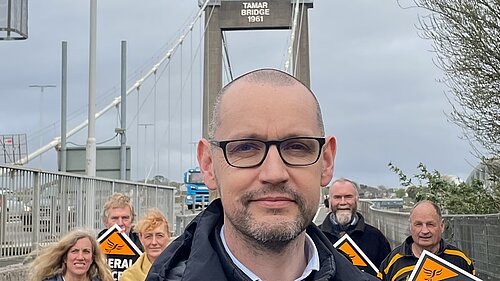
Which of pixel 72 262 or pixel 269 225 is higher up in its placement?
pixel 269 225

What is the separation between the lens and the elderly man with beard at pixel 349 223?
6.61 metres

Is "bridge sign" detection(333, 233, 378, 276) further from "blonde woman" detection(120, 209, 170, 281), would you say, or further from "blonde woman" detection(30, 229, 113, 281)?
"blonde woman" detection(30, 229, 113, 281)

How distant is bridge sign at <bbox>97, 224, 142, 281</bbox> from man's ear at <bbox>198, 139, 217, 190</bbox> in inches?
187

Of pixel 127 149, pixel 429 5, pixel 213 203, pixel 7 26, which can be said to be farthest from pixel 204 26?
pixel 213 203

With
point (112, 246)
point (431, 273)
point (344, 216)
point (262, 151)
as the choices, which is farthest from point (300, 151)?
point (112, 246)

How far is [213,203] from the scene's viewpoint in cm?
235

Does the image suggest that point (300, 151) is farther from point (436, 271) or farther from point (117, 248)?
point (117, 248)

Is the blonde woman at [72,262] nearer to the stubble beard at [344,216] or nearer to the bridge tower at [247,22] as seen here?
the stubble beard at [344,216]

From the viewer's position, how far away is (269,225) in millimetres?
2072

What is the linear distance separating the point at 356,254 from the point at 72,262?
2.02 meters

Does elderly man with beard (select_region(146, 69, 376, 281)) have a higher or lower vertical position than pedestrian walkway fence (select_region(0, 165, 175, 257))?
higher

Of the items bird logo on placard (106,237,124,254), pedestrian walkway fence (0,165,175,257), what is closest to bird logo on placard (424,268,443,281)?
bird logo on placard (106,237,124,254)

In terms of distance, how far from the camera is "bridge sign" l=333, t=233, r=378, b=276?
6094mm

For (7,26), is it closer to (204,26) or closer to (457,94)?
(457,94)
